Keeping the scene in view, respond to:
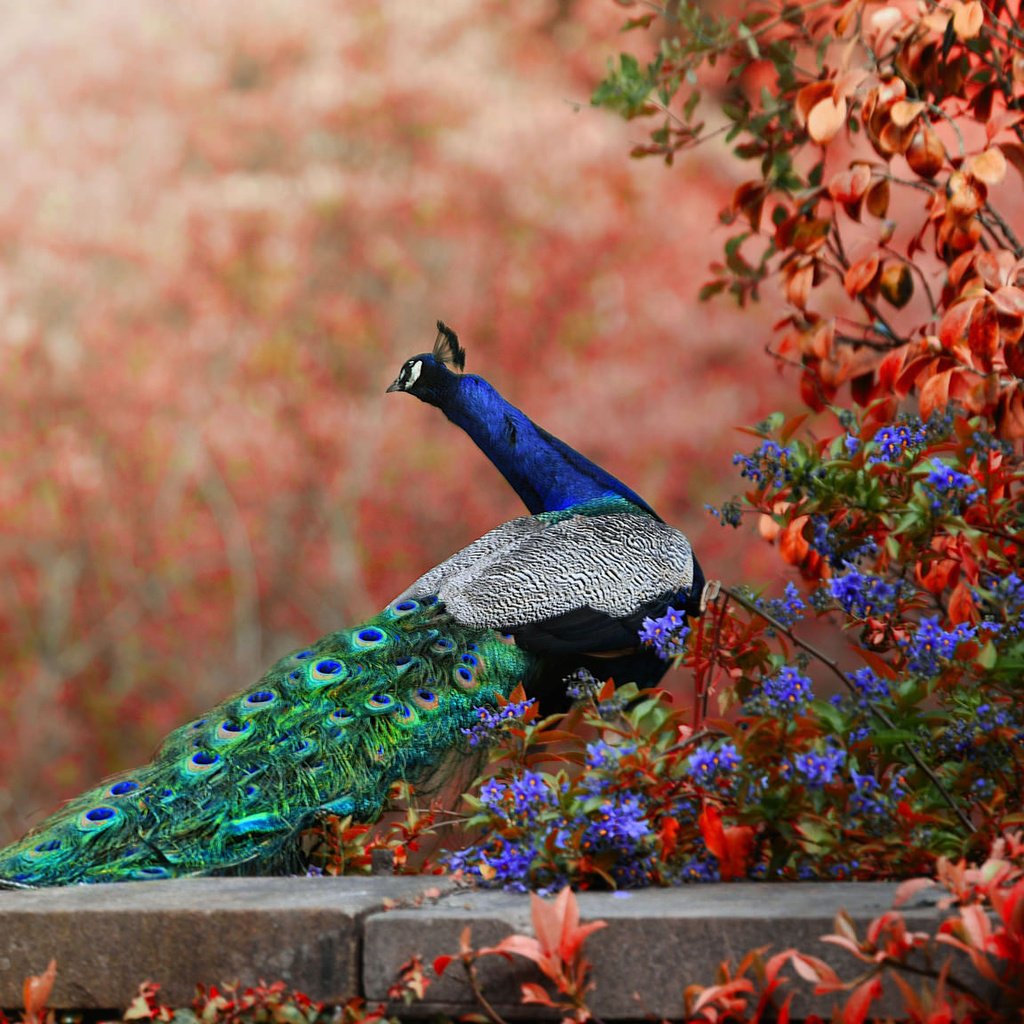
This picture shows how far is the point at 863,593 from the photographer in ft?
→ 5.89

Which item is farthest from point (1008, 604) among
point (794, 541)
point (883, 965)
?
point (883, 965)

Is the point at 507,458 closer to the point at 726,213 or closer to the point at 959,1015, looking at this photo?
the point at 726,213

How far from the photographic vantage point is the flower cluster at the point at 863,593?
1759 millimetres

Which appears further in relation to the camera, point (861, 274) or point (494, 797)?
point (861, 274)

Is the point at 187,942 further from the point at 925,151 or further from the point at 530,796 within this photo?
the point at 925,151

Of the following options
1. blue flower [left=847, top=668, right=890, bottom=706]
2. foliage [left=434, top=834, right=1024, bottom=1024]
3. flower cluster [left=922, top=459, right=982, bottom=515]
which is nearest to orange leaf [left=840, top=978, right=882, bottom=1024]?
foliage [left=434, top=834, right=1024, bottom=1024]

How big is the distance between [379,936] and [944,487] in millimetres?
Answer: 933

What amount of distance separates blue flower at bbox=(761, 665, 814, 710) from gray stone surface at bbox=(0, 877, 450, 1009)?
460 millimetres

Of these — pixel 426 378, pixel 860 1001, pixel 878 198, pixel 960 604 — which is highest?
pixel 426 378

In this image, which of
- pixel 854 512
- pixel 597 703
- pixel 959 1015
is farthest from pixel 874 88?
pixel 959 1015

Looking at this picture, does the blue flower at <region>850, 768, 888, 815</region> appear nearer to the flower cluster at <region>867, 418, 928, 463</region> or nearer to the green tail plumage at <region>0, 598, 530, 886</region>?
the flower cluster at <region>867, 418, 928, 463</region>

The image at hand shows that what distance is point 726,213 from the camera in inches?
122

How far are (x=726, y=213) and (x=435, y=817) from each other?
5.27ft

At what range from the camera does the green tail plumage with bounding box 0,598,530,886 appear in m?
2.05
